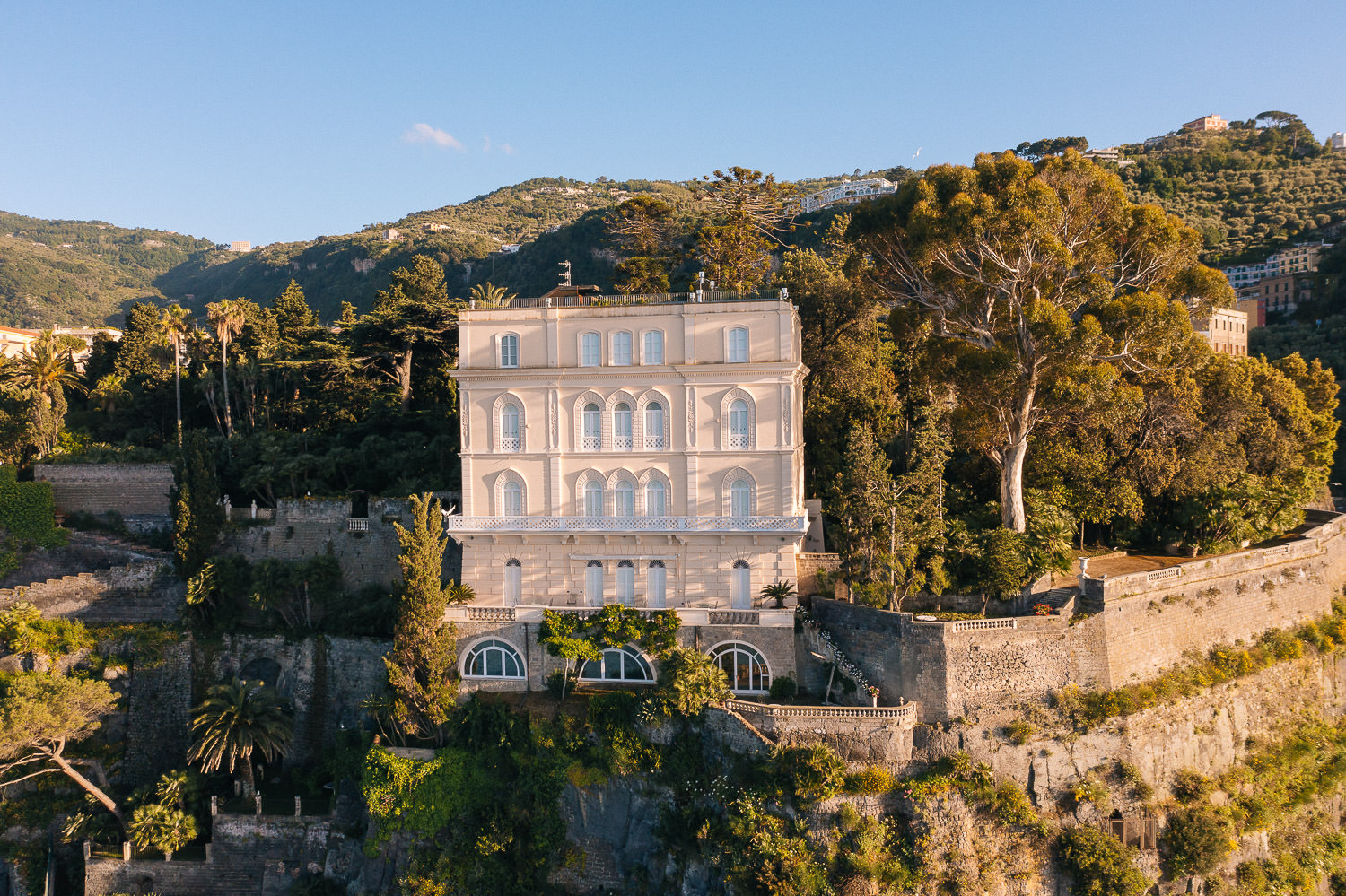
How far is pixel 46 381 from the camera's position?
4225 centimetres

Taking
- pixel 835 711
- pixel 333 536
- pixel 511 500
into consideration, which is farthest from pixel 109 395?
pixel 835 711

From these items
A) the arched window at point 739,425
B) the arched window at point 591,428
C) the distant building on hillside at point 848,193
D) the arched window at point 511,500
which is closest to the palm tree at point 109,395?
the arched window at point 511,500

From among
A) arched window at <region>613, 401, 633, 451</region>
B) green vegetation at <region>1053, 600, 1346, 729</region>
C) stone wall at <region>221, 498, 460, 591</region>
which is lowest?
green vegetation at <region>1053, 600, 1346, 729</region>

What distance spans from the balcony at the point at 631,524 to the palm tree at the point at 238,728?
8.58m

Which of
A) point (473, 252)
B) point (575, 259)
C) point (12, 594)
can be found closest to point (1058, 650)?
point (12, 594)

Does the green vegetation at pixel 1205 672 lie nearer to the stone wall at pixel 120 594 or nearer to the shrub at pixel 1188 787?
the shrub at pixel 1188 787

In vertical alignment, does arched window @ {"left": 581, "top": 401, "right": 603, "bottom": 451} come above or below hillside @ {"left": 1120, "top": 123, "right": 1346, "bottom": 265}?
below

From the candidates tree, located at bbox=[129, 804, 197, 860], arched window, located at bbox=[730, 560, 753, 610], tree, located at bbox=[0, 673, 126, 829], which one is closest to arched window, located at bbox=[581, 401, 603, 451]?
arched window, located at bbox=[730, 560, 753, 610]

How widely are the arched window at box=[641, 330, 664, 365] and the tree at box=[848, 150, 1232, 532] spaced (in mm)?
8877

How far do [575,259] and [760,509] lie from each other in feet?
180

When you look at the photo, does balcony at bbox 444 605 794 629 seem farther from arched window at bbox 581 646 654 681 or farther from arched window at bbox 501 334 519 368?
→ arched window at bbox 501 334 519 368

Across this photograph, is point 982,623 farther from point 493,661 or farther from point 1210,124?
point 1210,124

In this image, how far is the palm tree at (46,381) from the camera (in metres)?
38.6

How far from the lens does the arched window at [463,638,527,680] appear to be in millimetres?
25328
